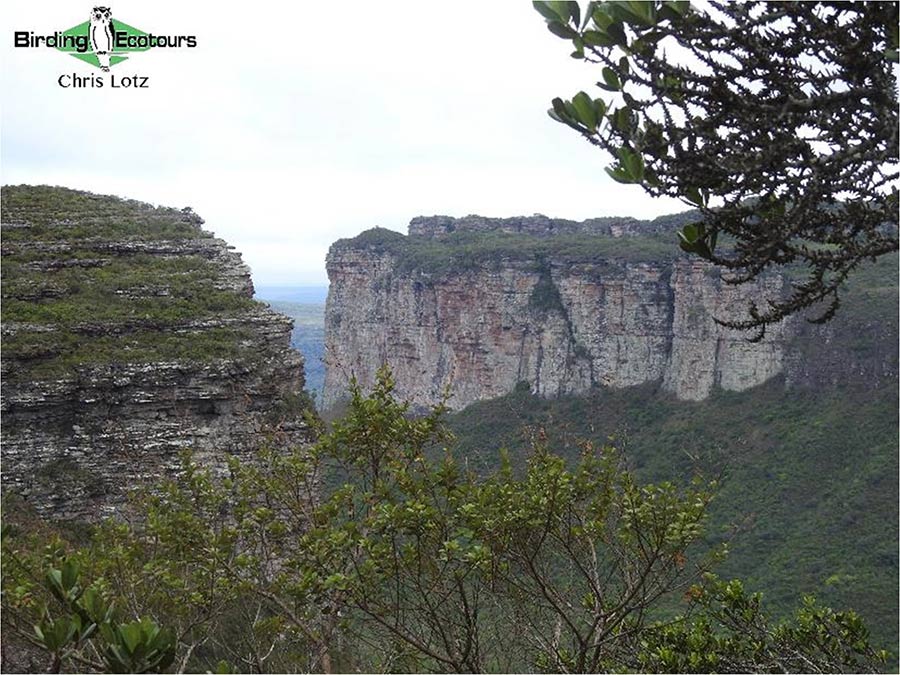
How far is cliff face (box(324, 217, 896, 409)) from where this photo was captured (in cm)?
5184

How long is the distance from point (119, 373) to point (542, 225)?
58.5 metres

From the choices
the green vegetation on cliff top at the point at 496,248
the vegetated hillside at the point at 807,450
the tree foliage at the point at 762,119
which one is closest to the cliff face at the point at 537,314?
the green vegetation on cliff top at the point at 496,248

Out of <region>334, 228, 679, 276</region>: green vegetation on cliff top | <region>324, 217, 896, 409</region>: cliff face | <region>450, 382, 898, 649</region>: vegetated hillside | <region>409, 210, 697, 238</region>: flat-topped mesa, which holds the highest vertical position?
<region>409, 210, 697, 238</region>: flat-topped mesa

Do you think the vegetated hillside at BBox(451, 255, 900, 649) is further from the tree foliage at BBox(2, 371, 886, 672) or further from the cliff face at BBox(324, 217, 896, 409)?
the tree foliage at BBox(2, 371, 886, 672)

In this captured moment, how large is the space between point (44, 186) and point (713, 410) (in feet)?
122

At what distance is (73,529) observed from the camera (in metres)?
17.2

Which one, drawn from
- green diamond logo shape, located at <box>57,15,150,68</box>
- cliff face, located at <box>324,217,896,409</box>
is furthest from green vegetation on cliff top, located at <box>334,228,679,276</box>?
green diamond logo shape, located at <box>57,15,150,68</box>

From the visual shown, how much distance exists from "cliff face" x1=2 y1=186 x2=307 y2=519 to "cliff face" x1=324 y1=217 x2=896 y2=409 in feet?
86.9

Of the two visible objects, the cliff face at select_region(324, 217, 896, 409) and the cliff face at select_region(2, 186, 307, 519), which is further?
the cliff face at select_region(324, 217, 896, 409)

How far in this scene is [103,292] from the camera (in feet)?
→ 69.4

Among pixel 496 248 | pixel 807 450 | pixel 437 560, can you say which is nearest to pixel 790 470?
pixel 807 450

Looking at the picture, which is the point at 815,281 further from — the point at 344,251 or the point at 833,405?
the point at 344,251

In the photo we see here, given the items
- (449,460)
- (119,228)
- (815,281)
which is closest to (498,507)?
(449,460)

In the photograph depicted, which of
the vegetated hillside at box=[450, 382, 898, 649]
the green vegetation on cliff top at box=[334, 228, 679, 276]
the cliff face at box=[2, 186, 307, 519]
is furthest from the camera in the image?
the green vegetation on cliff top at box=[334, 228, 679, 276]
